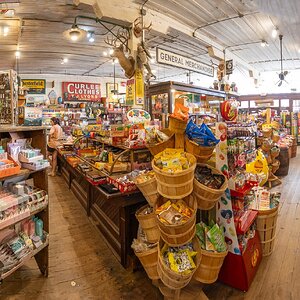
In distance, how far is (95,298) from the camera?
7.72 feet

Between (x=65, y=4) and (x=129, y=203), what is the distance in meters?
4.73

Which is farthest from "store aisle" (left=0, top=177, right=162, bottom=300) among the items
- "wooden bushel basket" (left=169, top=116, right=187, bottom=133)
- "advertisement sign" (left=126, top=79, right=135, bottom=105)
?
"advertisement sign" (left=126, top=79, right=135, bottom=105)

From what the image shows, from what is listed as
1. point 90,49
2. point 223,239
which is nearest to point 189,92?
point 90,49

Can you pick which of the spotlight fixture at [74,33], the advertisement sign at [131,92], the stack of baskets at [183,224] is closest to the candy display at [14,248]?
the stack of baskets at [183,224]

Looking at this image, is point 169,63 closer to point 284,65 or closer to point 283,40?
point 283,40

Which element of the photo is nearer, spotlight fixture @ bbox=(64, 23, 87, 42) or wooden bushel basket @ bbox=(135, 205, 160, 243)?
wooden bushel basket @ bbox=(135, 205, 160, 243)

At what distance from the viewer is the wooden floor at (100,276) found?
7.84 feet

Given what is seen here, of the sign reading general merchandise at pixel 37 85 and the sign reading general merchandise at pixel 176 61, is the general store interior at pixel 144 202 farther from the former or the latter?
the sign reading general merchandise at pixel 37 85

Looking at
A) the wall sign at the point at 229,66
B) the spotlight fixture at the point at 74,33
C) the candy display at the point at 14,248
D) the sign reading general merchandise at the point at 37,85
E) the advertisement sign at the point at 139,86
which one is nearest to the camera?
the candy display at the point at 14,248

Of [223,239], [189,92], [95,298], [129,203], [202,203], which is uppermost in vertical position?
[189,92]

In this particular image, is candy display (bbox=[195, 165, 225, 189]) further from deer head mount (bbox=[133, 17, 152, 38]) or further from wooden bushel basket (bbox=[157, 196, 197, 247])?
→ deer head mount (bbox=[133, 17, 152, 38])

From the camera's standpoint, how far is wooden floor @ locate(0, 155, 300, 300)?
239 cm

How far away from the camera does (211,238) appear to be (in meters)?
2.22

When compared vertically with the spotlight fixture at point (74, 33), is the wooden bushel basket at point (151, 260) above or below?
below
